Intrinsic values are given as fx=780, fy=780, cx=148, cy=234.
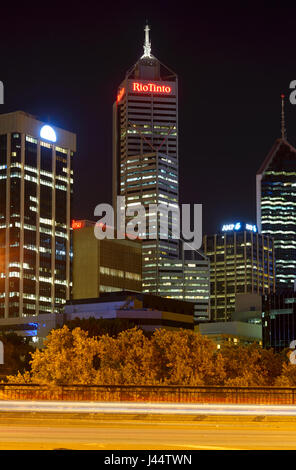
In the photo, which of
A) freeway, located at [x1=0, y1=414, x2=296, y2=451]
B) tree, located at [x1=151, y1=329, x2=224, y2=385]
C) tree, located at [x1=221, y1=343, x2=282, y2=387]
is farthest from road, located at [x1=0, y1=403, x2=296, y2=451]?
tree, located at [x1=151, y1=329, x2=224, y2=385]

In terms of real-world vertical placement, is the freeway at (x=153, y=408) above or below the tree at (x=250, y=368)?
above

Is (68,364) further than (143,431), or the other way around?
(68,364)

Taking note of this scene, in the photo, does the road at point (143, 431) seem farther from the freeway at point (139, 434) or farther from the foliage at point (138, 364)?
the foliage at point (138, 364)

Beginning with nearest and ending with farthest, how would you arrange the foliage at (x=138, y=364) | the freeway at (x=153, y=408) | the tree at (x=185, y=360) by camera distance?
the freeway at (x=153, y=408) → the foliage at (x=138, y=364) → the tree at (x=185, y=360)

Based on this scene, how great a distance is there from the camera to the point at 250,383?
8575 cm

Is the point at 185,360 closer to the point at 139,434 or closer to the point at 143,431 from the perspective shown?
the point at 143,431

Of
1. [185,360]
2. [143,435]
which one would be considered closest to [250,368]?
[185,360]

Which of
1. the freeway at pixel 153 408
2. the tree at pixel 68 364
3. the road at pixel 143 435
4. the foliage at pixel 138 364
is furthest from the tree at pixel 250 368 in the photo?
the road at pixel 143 435

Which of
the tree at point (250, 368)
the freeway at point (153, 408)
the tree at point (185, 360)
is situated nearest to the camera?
the freeway at point (153, 408)

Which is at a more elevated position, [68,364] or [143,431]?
[143,431]

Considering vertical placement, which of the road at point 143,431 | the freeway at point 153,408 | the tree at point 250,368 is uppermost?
the freeway at point 153,408

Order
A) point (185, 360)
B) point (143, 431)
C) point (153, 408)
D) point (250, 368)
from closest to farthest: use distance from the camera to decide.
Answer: point (143, 431) < point (153, 408) < point (185, 360) < point (250, 368)
